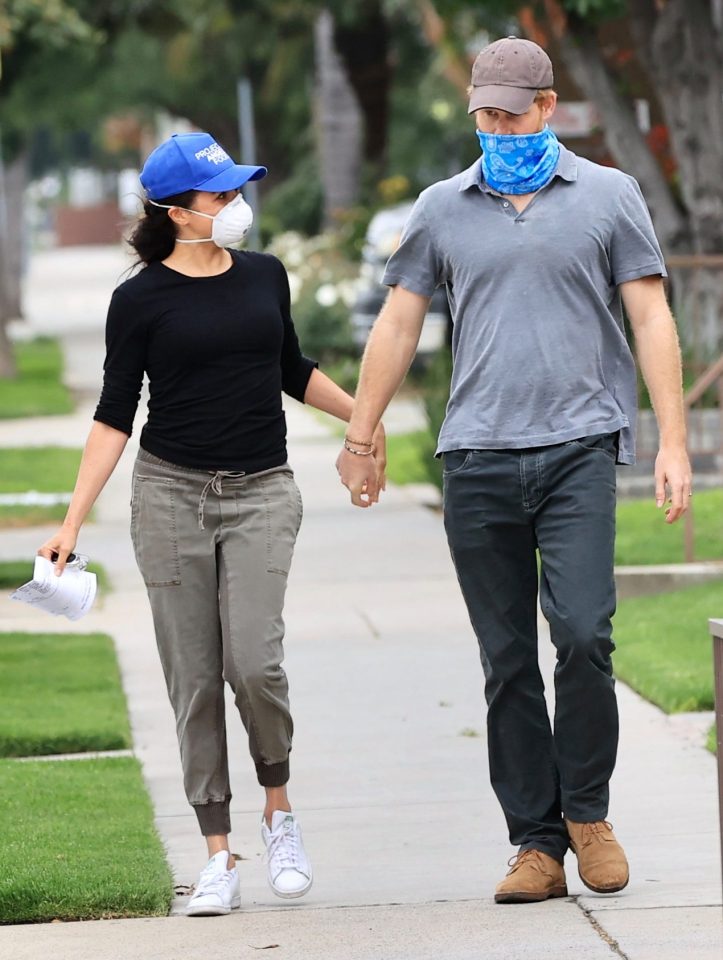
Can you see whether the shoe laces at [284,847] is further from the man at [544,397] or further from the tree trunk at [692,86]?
the tree trunk at [692,86]

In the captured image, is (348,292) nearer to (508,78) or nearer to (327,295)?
(327,295)

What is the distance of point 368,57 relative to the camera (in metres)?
28.9

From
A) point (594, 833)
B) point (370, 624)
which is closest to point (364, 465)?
point (594, 833)

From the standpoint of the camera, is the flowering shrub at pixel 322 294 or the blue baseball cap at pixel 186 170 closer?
the blue baseball cap at pixel 186 170

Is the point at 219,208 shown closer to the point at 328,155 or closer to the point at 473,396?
the point at 473,396

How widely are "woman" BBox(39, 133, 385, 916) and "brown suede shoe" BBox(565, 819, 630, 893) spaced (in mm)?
A: 666

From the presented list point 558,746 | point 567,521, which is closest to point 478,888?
point 558,746

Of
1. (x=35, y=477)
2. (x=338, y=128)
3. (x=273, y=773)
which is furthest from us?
(x=338, y=128)

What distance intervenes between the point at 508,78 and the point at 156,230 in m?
0.93

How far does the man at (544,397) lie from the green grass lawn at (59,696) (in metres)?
2.32

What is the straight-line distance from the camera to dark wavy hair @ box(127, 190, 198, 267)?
16.0 feet

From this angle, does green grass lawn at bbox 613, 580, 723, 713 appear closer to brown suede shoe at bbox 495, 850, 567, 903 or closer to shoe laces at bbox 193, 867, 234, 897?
brown suede shoe at bbox 495, 850, 567, 903

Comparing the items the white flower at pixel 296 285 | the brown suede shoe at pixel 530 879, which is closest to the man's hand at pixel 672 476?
the brown suede shoe at pixel 530 879

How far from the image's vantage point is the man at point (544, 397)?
15.2ft
